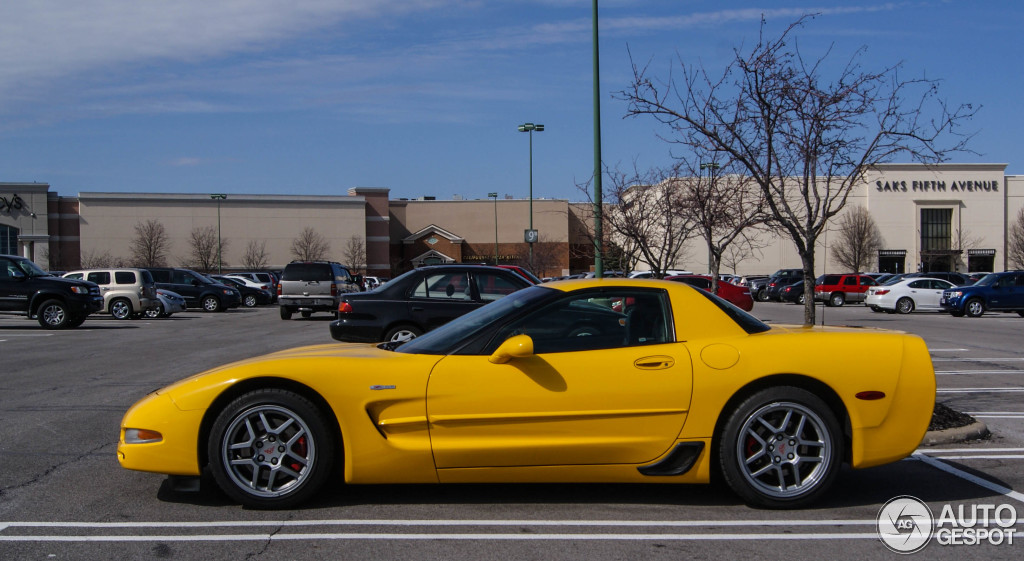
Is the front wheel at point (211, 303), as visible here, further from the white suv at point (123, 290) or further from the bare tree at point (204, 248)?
the bare tree at point (204, 248)

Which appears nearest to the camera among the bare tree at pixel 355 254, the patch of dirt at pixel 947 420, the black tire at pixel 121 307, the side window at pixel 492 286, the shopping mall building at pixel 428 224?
the patch of dirt at pixel 947 420

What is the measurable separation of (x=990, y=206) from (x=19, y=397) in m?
72.6

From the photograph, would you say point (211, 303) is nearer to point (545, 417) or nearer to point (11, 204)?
point (545, 417)

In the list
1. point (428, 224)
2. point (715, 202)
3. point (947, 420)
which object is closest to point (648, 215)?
point (715, 202)

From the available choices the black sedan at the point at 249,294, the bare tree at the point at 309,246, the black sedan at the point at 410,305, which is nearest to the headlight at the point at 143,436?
the black sedan at the point at 410,305

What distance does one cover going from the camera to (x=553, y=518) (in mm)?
4820

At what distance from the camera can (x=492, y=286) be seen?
13.0m

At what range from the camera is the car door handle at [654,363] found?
4.97m

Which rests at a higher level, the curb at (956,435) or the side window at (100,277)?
the side window at (100,277)

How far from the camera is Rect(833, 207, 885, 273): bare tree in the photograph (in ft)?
212

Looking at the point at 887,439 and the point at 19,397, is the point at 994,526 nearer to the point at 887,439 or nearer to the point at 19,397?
the point at 887,439

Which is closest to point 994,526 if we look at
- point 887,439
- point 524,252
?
point 887,439

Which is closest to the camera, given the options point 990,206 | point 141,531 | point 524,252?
point 141,531

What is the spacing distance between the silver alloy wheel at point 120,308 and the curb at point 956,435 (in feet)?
80.4
